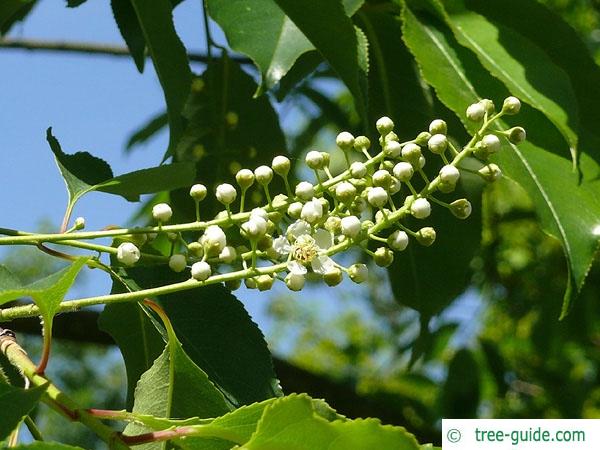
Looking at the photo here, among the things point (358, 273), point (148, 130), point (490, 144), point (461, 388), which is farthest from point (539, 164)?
point (461, 388)

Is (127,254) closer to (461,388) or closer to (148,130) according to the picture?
(148,130)

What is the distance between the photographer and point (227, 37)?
1.41 m

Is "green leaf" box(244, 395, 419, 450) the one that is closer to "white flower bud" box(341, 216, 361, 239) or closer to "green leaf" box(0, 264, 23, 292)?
"white flower bud" box(341, 216, 361, 239)

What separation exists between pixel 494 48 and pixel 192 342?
605 mm

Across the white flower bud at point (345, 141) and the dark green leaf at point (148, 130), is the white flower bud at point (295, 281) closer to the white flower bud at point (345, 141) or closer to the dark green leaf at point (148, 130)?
the white flower bud at point (345, 141)

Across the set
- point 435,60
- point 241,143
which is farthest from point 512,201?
point 435,60

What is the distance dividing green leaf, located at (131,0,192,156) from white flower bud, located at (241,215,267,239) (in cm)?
53

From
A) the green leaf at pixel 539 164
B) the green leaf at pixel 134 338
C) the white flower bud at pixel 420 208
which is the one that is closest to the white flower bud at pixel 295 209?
the white flower bud at pixel 420 208

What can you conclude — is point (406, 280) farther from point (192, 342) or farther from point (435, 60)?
point (192, 342)

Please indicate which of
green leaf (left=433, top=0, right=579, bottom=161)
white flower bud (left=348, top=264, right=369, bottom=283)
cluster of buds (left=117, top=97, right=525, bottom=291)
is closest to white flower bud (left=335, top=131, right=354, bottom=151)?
cluster of buds (left=117, top=97, right=525, bottom=291)

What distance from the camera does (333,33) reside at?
1.30 m

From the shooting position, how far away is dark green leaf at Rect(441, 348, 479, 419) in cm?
298

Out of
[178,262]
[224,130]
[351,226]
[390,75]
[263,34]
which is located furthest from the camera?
[224,130]

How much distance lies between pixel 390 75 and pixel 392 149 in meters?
0.78
